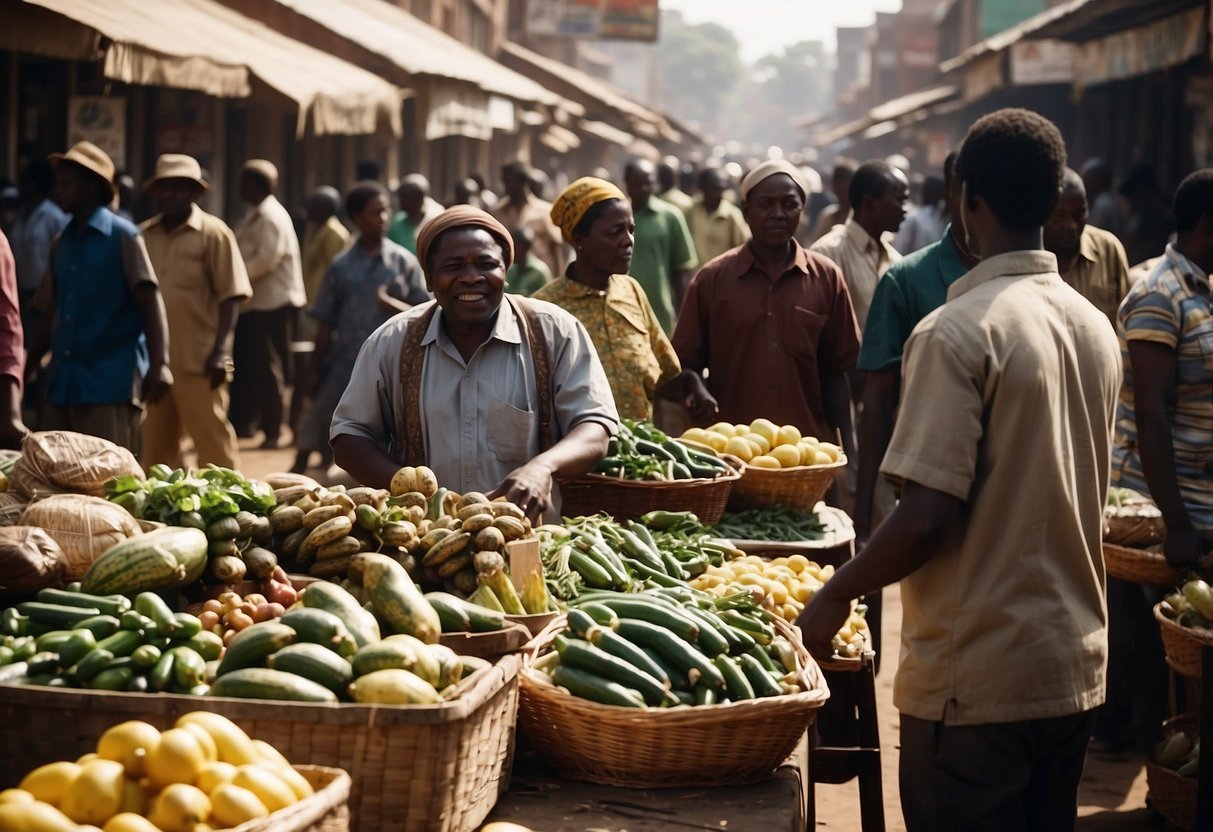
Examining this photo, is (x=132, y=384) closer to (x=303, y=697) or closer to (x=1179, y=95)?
(x=303, y=697)

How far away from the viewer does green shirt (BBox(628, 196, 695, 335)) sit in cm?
1059

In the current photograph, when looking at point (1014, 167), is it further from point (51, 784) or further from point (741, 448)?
point (741, 448)

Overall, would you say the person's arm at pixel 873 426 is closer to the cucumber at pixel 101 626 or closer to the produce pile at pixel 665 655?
the produce pile at pixel 665 655

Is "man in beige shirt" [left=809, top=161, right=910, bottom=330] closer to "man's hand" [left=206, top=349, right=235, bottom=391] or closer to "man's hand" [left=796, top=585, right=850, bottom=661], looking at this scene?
"man's hand" [left=206, top=349, right=235, bottom=391]

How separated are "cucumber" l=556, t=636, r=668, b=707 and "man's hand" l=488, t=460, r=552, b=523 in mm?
938

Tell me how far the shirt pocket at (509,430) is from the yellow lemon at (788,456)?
4.88 feet

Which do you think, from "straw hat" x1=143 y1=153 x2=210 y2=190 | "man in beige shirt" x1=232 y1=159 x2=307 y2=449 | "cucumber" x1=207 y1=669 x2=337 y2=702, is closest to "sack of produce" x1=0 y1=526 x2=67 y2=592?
"cucumber" x1=207 y1=669 x2=337 y2=702

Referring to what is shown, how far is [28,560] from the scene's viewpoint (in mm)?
3438

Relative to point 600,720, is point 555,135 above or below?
above

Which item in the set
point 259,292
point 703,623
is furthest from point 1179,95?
point 703,623

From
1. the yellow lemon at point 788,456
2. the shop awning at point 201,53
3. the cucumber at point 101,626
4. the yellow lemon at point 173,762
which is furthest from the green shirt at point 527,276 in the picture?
the yellow lemon at point 173,762

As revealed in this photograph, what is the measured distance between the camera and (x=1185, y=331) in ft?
17.6

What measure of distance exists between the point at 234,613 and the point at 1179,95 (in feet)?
55.9

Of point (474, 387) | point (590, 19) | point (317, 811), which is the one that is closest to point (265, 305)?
point (474, 387)
